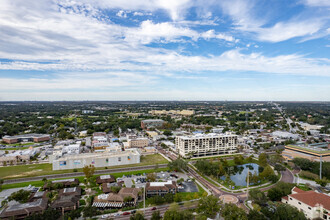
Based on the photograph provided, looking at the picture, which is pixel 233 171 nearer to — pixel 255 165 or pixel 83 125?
pixel 255 165

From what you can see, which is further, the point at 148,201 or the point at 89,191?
the point at 89,191

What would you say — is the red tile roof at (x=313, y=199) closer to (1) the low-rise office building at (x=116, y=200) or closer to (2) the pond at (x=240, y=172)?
(2) the pond at (x=240, y=172)

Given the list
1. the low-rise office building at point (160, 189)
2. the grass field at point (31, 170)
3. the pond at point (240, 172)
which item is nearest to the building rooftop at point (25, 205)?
the low-rise office building at point (160, 189)

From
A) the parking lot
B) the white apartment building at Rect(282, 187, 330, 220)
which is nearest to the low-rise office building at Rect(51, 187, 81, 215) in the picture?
the parking lot

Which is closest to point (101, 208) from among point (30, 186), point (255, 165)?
point (30, 186)

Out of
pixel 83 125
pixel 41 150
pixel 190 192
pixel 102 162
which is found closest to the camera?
pixel 190 192

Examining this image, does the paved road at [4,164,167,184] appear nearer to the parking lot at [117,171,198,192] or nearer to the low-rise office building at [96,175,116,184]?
the parking lot at [117,171,198,192]

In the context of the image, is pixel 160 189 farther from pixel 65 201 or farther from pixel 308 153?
pixel 308 153
